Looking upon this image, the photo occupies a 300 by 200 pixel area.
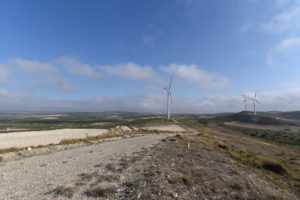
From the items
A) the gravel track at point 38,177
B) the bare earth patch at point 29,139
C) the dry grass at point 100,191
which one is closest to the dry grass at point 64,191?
the gravel track at point 38,177

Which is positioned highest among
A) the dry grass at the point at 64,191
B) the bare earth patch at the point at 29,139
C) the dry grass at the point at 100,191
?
the dry grass at the point at 64,191

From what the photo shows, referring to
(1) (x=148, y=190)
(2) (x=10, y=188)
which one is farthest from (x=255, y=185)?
(2) (x=10, y=188)

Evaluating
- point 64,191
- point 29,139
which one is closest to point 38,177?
point 64,191

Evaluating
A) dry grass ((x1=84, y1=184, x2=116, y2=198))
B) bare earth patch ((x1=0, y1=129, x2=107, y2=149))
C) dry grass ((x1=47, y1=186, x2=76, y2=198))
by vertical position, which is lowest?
bare earth patch ((x1=0, y1=129, x2=107, y2=149))

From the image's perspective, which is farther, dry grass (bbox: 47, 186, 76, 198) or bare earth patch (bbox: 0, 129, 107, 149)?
bare earth patch (bbox: 0, 129, 107, 149)

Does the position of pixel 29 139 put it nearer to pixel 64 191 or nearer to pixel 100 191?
pixel 64 191

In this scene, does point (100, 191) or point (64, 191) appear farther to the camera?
point (100, 191)

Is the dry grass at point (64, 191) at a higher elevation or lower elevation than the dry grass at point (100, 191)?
higher

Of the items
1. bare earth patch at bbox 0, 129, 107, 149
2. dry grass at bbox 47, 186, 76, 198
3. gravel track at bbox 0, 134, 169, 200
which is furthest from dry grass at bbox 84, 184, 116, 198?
bare earth patch at bbox 0, 129, 107, 149

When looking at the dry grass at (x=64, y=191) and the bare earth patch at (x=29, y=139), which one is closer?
the dry grass at (x=64, y=191)

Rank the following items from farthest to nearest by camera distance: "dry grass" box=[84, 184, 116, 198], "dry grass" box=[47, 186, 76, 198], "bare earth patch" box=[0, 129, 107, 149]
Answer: "bare earth patch" box=[0, 129, 107, 149], "dry grass" box=[84, 184, 116, 198], "dry grass" box=[47, 186, 76, 198]

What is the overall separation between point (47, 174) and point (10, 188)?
12.6 ft

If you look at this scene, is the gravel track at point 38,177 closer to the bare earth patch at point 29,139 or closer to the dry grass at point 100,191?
the dry grass at point 100,191

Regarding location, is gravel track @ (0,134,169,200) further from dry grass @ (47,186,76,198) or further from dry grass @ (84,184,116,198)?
dry grass @ (84,184,116,198)
